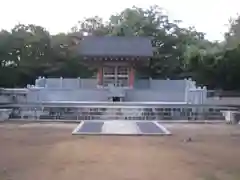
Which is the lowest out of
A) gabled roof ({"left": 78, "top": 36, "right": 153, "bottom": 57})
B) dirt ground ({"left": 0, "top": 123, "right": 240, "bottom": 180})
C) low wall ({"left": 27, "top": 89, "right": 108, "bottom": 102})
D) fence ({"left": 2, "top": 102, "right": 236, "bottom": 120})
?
dirt ground ({"left": 0, "top": 123, "right": 240, "bottom": 180})

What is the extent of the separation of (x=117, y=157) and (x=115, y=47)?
19478 millimetres

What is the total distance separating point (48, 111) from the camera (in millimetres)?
18047

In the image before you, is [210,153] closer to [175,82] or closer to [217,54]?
[175,82]

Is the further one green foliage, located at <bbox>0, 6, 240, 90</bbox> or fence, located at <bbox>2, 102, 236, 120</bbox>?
green foliage, located at <bbox>0, 6, 240, 90</bbox>

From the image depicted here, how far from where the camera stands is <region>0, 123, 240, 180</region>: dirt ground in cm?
652

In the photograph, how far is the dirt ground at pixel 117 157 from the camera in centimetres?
652

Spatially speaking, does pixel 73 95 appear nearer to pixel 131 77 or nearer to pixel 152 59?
pixel 131 77

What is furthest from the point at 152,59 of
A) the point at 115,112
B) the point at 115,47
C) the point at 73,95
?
the point at 115,112

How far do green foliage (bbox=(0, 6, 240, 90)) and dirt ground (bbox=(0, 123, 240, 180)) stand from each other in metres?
17.0

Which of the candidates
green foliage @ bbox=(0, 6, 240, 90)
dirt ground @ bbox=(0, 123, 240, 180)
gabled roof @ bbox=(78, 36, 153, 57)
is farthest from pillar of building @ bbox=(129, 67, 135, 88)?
dirt ground @ bbox=(0, 123, 240, 180)

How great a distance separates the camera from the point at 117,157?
8.14m

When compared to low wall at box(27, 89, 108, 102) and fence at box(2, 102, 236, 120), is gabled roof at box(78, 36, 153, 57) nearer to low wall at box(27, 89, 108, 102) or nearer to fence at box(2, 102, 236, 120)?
low wall at box(27, 89, 108, 102)

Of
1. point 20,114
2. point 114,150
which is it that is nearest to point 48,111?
point 20,114

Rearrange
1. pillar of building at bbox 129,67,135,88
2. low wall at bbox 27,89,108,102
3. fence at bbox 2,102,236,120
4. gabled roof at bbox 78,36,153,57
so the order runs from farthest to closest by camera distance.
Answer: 1. pillar of building at bbox 129,67,135,88
2. gabled roof at bbox 78,36,153,57
3. low wall at bbox 27,89,108,102
4. fence at bbox 2,102,236,120
